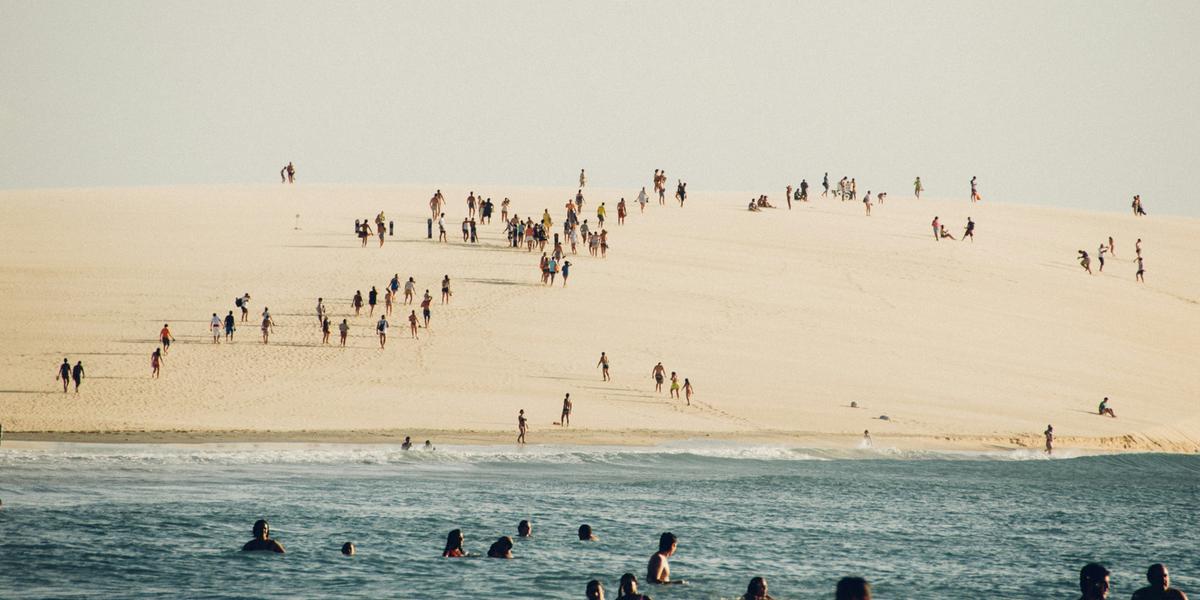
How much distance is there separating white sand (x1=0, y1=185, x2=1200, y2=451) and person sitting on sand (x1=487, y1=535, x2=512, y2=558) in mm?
14491

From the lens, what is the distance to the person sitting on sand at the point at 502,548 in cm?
2211

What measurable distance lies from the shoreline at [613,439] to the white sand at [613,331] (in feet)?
0.47

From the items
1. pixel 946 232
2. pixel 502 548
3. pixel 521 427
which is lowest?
pixel 502 548

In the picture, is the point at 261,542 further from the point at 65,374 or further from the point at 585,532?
the point at 65,374

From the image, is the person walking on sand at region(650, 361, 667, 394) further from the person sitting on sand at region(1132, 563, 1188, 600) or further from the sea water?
the person sitting on sand at region(1132, 563, 1188, 600)

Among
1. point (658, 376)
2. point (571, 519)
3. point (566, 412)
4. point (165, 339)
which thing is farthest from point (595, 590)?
point (165, 339)

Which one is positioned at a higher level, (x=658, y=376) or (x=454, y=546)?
(x=658, y=376)

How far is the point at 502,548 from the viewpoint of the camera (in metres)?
22.1

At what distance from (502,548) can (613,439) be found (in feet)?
50.7

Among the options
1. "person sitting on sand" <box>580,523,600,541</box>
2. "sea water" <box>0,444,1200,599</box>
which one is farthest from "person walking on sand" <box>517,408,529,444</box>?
"person sitting on sand" <box>580,523,600,541</box>

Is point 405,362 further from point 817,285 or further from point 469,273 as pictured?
point 817,285

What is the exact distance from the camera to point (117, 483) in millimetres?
28094

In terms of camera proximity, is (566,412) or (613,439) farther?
(566,412)

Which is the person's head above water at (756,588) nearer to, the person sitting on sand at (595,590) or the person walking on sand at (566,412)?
the person sitting on sand at (595,590)
